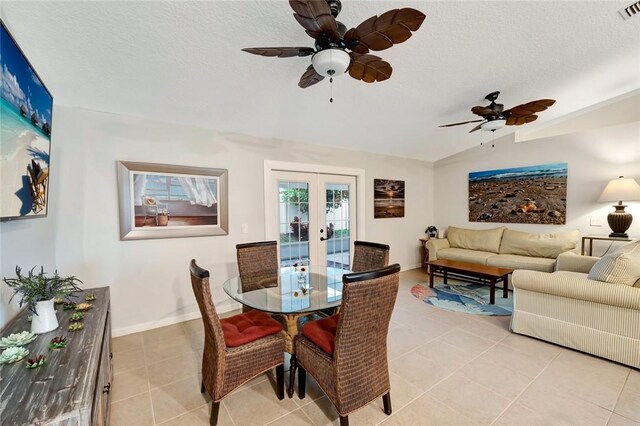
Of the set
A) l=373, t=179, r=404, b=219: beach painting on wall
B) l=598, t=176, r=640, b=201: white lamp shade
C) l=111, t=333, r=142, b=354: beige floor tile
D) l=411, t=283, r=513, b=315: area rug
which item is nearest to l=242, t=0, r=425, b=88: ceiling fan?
l=111, t=333, r=142, b=354: beige floor tile

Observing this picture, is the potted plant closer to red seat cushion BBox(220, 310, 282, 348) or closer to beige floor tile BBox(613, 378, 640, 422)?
red seat cushion BBox(220, 310, 282, 348)

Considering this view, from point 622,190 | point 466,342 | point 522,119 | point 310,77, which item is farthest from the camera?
point 622,190

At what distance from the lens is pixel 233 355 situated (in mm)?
1742

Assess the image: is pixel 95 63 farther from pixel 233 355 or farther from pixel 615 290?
pixel 615 290

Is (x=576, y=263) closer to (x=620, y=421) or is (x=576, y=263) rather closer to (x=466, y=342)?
(x=466, y=342)

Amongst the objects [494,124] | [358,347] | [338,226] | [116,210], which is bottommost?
[358,347]

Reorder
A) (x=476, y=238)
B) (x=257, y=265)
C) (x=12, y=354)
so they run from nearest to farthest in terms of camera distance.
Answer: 1. (x=12, y=354)
2. (x=257, y=265)
3. (x=476, y=238)

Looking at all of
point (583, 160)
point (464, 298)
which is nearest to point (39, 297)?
point (464, 298)

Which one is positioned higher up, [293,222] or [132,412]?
[293,222]

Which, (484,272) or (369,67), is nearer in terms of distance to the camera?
(369,67)

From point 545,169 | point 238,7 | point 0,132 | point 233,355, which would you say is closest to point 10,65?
point 0,132

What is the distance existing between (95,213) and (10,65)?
1774 millimetres

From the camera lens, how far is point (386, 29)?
1445 mm

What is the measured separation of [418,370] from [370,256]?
3.42 ft
